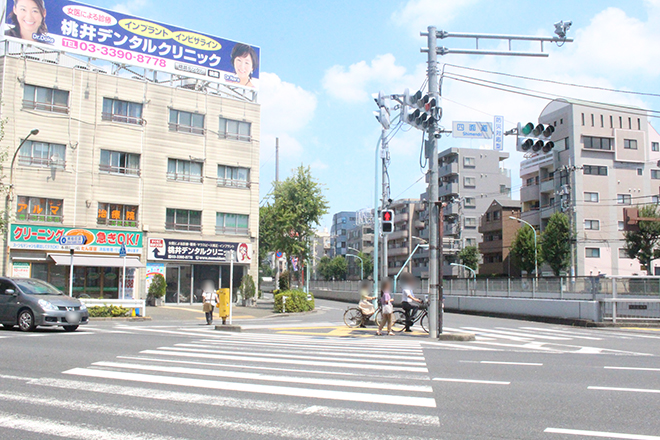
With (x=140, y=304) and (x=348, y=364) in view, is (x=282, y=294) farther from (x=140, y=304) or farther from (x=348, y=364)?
(x=348, y=364)

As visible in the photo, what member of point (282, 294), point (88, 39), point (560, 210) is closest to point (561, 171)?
point (560, 210)

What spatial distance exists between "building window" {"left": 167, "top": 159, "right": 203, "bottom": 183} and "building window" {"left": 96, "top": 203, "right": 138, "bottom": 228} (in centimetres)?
332

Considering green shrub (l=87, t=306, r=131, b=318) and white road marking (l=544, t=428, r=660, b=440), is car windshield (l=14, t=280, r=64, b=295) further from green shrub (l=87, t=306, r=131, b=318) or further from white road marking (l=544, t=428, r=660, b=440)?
white road marking (l=544, t=428, r=660, b=440)

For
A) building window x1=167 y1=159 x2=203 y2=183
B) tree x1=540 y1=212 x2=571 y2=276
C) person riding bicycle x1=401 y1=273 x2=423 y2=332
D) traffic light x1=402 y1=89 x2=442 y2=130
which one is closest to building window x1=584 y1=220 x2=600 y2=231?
tree x1=540 y1=212 x2=571 y2=276

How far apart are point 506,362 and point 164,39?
33.2 metres

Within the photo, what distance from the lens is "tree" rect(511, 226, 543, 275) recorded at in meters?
58.5

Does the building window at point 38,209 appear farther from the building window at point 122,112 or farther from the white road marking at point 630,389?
the white road marking at point 630,389

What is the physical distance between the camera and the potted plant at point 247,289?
36531 mm

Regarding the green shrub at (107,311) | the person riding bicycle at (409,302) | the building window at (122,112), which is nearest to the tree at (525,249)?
the building window at (122,112)

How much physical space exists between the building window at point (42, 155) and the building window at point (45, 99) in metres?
2.11

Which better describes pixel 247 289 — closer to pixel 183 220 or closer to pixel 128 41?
pixel 183 220

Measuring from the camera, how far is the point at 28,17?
3266 centimetres

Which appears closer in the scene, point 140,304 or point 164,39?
point 140,304

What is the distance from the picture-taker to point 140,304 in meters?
25.4
